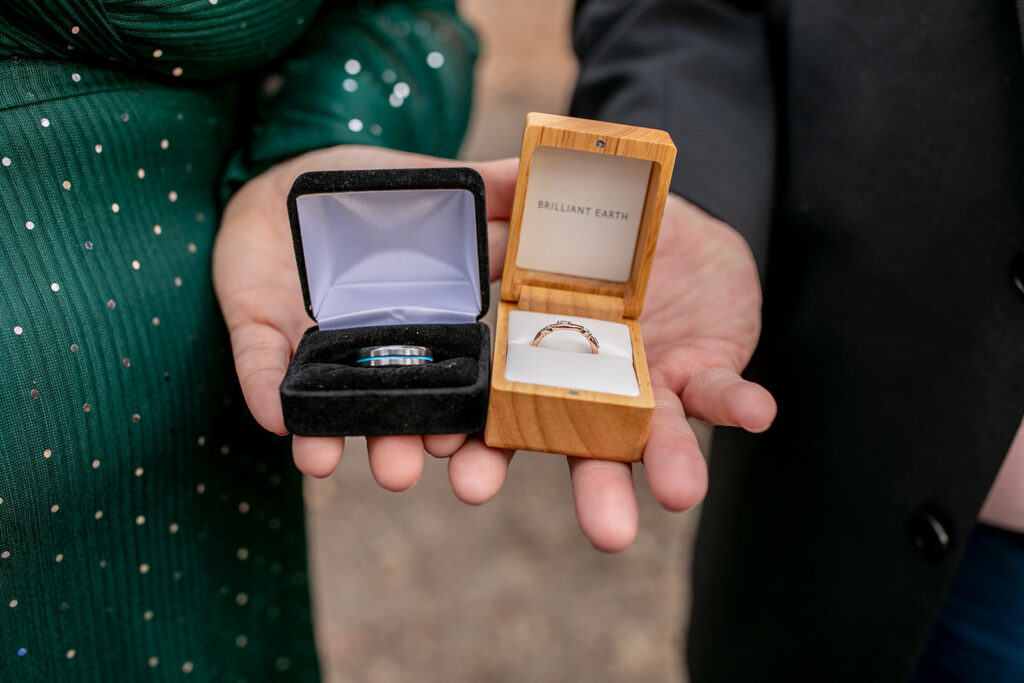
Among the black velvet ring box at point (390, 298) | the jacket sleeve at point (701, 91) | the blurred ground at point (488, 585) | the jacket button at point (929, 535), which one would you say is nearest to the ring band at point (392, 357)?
the black velvet ring box at point (390, 298)

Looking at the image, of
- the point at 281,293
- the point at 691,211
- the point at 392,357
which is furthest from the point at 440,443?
the point at 691,211

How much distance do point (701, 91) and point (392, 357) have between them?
0.82 m

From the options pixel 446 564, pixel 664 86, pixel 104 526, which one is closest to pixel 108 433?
pixel 104 526

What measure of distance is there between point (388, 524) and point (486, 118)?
264 cm

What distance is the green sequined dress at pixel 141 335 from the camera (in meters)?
0.86

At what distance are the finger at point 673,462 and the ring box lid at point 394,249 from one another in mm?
391

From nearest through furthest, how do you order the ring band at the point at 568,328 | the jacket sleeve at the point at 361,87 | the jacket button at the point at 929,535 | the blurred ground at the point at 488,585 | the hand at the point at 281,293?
the hand at the point at 281,293 → the jacket button at the point at 929,535 → the ring band at the point at 568,328 → the jacket sleeve at the point at 361,87 → the blurred ground at the point at 488,585

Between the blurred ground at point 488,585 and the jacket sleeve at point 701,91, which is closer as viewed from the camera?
the jacket sleeve at point 701,91

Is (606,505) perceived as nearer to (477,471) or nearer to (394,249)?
(477,471)

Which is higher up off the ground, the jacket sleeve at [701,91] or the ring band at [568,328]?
the jacket sleeve at [701,91]

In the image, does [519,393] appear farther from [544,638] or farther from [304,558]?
[544,638]

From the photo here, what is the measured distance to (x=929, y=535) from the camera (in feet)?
3.58

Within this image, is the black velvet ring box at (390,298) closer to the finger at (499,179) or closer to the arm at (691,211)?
the finger at (499,179)

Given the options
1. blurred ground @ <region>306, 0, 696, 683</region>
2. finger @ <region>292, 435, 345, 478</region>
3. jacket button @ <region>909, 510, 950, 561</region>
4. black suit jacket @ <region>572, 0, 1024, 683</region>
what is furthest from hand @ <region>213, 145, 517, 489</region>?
blurred ground @ <region>306, 0, 696, 683</region>
